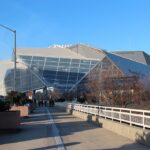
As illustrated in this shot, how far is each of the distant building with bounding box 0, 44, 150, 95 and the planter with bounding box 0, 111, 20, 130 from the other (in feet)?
278

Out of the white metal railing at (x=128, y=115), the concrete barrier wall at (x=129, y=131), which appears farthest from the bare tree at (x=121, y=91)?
the concrete barrier wall at (x=129, y=131)

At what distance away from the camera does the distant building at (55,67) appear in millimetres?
116000

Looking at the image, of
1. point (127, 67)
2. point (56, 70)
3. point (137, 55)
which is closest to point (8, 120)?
point (127, 67)

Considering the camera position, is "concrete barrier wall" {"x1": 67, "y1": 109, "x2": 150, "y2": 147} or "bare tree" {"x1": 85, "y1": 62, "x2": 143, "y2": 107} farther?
"bare tree" {"x1": 85, "y1": 62, "x2": 143, "y2": 107}

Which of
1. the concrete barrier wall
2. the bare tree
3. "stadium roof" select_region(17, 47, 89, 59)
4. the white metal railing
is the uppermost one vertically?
"stadium roof" select_region(17, 47, 89, 59)

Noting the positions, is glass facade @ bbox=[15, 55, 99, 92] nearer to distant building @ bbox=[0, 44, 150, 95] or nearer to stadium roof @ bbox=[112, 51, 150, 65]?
distant building @ bbox=[0, 44, 150, 95]

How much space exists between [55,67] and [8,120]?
95109mm

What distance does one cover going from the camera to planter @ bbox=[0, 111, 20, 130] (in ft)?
82.8

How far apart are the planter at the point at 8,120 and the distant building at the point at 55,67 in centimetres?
8464

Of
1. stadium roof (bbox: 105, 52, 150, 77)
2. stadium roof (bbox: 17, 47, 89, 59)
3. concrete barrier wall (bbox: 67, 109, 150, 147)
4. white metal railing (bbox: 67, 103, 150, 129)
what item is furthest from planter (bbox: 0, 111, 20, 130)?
stadium roof (bbox: 17, 47, 89, 59)

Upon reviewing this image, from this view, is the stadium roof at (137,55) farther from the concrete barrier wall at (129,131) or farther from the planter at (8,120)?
the planter at (8,120)

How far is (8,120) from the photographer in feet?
83.7

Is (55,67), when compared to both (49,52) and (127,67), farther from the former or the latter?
(127,67)

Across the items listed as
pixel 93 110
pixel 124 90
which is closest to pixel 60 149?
pixel 93 110
